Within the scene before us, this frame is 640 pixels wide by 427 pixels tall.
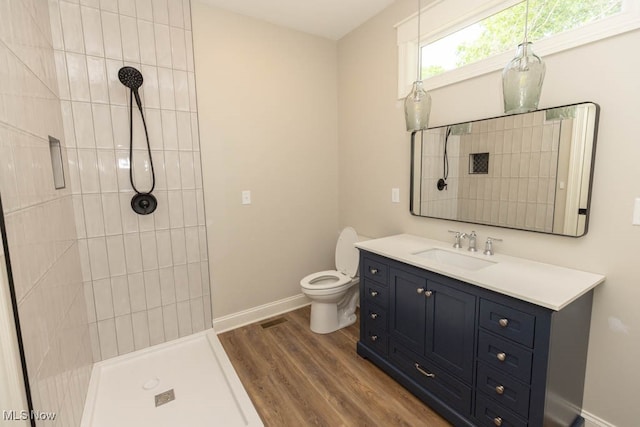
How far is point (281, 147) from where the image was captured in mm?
2770

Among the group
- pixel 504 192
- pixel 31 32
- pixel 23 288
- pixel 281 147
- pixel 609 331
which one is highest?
pixel 31 32

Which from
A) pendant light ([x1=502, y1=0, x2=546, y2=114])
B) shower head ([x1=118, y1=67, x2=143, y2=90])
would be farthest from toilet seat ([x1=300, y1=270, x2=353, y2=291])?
shower head ([x1=118, y1=67, x2=143, y2=90])

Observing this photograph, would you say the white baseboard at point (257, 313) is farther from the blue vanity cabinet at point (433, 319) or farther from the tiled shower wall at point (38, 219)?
the blue vanity cabinet at point (433, 319)

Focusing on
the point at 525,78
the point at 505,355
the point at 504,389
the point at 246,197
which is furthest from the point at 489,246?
the point at 246,197

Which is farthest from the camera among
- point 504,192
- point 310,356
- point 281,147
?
point 281,147

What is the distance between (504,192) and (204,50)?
7.89ft

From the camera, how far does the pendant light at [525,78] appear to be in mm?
1137

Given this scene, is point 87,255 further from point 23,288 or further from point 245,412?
point 245,412

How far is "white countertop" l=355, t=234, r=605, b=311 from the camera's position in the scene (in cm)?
124

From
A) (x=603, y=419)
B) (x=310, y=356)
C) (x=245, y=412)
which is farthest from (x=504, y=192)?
(x=245, y=412)

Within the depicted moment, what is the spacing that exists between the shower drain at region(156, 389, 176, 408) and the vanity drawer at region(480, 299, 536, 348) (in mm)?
1904

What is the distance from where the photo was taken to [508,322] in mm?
1323

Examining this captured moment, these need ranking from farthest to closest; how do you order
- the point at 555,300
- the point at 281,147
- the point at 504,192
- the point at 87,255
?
1. the point at 281,147
2. the point at 87,255
3. the point at 504,192
4. the point at 555,300

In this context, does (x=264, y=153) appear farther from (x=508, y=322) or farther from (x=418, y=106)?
(x=508, y=322)
